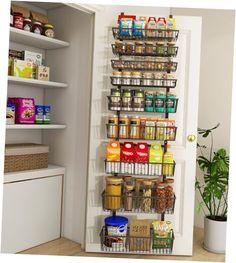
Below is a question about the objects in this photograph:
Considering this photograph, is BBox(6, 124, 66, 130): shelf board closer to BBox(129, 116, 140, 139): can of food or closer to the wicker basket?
the wicker basket

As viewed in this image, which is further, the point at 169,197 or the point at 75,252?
the point at 75,252

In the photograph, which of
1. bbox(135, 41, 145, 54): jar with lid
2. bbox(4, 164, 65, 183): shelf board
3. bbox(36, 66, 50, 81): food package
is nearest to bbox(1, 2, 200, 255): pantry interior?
bbox(4, 164, 65, 183): shelf board

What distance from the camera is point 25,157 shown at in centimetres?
263

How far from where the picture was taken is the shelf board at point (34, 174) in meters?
2.43

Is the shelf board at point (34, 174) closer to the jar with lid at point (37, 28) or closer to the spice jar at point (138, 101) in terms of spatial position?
the spice jar at point (138, 101)

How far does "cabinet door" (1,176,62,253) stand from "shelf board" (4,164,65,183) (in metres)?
0.04

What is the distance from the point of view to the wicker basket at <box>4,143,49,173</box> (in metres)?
2.51

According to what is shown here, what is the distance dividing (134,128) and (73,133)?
0.73 metres

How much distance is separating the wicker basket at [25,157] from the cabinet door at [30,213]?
0.14 metres

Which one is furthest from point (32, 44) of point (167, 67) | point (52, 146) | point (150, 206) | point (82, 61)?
point (150, 206)

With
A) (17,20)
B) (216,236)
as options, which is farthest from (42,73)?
(216,236)

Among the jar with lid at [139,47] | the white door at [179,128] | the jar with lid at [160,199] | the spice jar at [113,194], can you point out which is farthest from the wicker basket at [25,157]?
the jar with lid at [139,47]

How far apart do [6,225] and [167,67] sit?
180 cm

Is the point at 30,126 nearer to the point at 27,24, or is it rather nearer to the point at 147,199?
the point at 27,24
